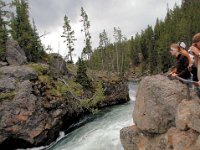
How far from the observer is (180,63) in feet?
32.0

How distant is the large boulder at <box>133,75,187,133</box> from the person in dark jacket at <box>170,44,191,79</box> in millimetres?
400

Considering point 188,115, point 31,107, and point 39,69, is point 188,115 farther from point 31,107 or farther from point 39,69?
point 39,69

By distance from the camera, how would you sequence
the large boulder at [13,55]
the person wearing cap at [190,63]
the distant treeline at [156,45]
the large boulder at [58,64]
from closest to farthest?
the person wearing cap at [190,63], the large boulder at [13,55], the large boulder at [58,64], the distant treeline at [156,45]

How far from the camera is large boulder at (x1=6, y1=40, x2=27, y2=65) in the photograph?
100 feet

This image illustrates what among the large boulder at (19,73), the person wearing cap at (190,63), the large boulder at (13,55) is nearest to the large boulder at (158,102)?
the person wearing cap at (190,63)

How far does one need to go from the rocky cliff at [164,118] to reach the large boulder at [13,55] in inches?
859

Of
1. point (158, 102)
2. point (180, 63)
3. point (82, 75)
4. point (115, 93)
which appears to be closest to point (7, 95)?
point (158, 102)

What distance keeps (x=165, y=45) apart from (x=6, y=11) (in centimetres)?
5683

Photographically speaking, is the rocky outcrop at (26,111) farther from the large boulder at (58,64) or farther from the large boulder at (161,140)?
the large boulder at (161,140)

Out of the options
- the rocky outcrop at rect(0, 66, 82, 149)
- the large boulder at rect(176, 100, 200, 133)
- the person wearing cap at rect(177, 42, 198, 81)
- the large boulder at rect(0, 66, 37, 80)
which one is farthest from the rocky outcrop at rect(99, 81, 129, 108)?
the large boulder at rect(176, 100, 200, 133)

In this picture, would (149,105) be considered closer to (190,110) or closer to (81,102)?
(190,110)

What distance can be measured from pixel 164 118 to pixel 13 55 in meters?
24.5

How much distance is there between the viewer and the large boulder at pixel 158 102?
9898mm

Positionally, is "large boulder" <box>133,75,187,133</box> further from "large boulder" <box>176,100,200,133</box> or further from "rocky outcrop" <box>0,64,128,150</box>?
"rocky outcrop" <box>0,64,128,150</box>
